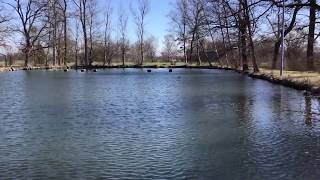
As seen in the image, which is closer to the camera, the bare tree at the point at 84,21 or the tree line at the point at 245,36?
the tree line at the point at 245,36

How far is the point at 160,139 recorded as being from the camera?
41.0 feet

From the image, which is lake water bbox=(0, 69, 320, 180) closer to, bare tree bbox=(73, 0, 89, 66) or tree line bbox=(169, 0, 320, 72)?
tree line bbox=(169, 0, 320, 72)

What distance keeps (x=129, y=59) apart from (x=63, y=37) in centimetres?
2098

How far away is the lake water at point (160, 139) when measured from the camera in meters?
9.52

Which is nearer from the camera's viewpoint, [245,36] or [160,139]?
[160,139]

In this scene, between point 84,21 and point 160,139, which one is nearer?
point 160,139

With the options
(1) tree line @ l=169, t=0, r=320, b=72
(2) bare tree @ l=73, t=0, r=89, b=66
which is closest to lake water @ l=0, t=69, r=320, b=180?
(1) tree line @ l=169, t=0, r=320, b=72

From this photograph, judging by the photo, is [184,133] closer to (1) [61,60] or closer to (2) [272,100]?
(2) [272,100]

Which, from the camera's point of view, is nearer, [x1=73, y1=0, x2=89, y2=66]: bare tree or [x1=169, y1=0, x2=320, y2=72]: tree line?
[x1=169, y1=0, x2=320, y2=72]: tree line

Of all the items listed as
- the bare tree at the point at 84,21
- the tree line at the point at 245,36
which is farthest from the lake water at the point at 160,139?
the bare tree at the point at 84,21

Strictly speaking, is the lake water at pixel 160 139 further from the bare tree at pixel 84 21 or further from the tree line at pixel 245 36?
the bare tree at pixel 84 21

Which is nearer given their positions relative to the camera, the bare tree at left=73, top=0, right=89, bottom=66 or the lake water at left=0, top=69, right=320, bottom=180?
the lake water at left=0, top=69, right=320, bottom=180

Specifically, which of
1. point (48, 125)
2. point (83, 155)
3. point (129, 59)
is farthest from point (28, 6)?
point (83, 155)

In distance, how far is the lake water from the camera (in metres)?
9.52
